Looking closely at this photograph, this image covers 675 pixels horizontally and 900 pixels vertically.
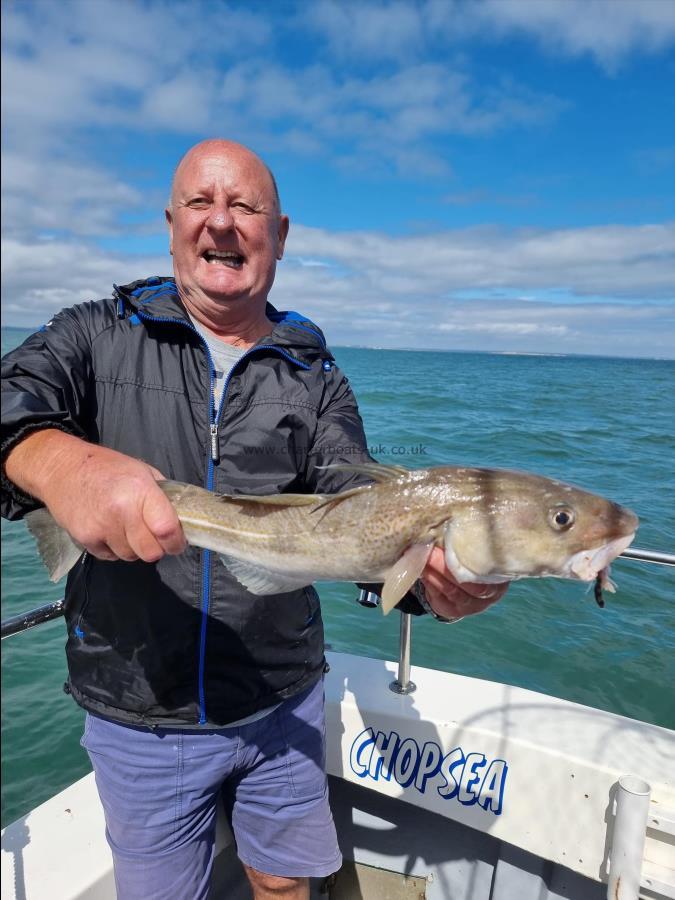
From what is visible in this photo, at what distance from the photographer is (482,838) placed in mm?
3949

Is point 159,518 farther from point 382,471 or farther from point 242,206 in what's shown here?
point 242,206

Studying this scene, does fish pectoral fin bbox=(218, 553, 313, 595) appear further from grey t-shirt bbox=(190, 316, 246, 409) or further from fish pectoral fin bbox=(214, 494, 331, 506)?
grey t-shirt bbox=(190, 316, 246, 409)

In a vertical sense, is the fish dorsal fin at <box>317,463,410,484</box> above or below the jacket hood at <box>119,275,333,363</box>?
below

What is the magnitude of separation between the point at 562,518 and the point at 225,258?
2.03 metres

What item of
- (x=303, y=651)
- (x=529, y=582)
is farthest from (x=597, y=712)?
(x=529, y=582)

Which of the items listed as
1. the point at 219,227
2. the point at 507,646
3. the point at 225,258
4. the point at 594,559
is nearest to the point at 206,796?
the point at 594,559

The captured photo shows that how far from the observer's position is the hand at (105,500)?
2014 mm

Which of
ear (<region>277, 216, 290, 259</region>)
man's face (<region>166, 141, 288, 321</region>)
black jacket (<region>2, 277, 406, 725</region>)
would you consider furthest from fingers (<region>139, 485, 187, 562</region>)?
ear (<region>277, 216, 290, 259</region>)

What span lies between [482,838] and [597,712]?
3.68 feet

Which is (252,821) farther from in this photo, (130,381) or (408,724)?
(130,381)

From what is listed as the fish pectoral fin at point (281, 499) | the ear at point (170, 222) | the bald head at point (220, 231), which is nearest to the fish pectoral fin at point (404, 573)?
the fish pectoral fin at point (281, 499)

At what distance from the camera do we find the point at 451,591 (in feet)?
8.36

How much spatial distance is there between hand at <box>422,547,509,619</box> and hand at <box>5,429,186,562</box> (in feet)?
3.40

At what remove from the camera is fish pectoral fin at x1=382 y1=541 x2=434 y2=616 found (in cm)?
240
